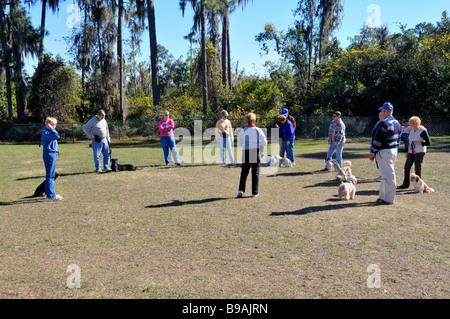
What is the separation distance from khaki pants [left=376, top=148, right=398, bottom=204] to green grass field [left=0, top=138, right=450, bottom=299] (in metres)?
0.28

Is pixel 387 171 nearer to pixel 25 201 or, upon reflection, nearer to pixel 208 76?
pixel 25 201

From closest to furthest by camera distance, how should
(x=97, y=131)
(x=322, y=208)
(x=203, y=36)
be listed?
(x=322, y=208) → (x=97, y=131) → (x=203, y=36)

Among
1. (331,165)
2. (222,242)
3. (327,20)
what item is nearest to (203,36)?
(327,20)

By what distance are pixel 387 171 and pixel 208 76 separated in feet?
91.2

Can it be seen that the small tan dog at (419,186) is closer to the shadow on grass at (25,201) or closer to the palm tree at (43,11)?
the shadow on grass at (25,201)

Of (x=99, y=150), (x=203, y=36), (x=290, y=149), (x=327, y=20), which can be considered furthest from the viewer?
(x=327, y=20)

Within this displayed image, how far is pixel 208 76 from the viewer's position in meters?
33.3

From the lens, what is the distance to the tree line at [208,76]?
29031 mm

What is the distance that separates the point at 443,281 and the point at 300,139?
78.6 feet

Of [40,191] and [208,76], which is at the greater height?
[208,76]

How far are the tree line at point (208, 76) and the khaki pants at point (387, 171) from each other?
74.8 feet

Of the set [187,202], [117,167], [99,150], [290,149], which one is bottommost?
[187,202]

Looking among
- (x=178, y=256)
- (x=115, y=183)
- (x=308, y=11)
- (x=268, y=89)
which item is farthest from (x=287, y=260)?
(x=308, y=11)

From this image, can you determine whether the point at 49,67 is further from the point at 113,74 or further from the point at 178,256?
the point at 178,256
